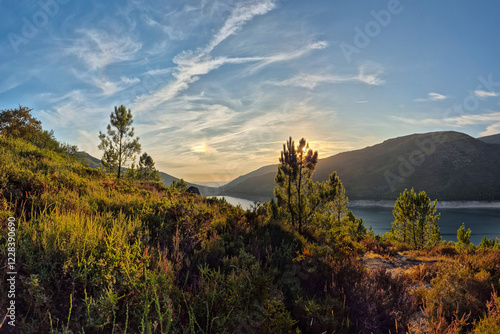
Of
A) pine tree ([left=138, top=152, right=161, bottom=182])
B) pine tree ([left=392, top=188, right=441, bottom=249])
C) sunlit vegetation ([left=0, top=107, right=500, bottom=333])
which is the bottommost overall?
pine tree ([left=392, top=188, right=441, bottom=249])

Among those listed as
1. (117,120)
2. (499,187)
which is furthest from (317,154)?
(499,187)

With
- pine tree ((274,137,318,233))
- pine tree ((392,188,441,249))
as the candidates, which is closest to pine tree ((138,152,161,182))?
pine tree ((274,137,318,233))

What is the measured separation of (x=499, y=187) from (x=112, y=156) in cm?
23888

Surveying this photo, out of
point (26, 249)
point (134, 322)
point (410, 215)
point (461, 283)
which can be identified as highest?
point (26, 249)

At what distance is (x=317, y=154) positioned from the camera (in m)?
19.0

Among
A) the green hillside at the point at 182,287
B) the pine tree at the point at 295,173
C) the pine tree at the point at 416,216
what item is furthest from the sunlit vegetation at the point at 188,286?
the pine tree at the point at 416,216

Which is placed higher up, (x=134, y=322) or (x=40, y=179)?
(x=40, y=179)

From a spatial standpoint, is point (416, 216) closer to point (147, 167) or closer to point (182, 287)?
point (182, 287)

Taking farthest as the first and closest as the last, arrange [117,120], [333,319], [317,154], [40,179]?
[117,120] < [317,154] < [40,179] < [333,319]

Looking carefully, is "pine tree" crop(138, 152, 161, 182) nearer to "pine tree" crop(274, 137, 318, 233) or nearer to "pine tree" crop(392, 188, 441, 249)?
"pine tree" crop(274, 137, 318, 233)

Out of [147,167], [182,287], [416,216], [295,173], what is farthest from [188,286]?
[147,167]

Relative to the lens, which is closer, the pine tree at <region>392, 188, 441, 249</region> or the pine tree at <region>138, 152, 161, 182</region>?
the pine tree at <region>392, 188, 441, 249</region>

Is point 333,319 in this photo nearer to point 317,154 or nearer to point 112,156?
point 317,154

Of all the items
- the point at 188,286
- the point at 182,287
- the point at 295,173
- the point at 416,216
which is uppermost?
the point at 295,173
